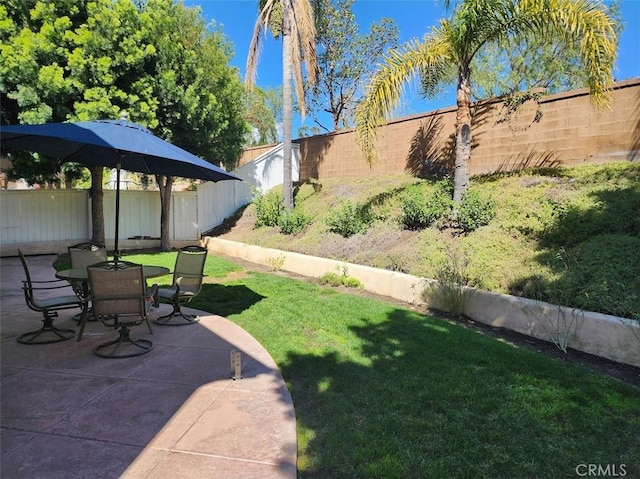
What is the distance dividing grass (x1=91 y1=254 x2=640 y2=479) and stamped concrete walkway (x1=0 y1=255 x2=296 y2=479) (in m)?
0.28

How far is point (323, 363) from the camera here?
434 centimetres

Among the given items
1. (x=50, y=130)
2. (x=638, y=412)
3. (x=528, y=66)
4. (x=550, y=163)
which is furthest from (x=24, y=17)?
(x=528, y=66)

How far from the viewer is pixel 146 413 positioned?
10.7ft

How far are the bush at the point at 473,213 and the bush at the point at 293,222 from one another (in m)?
5.28

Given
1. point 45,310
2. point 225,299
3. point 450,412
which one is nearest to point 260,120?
point 225,299

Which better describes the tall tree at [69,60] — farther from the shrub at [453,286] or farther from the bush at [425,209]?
the shrub at [453,286]

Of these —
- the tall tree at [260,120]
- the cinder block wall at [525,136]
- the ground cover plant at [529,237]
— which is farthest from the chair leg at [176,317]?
the tall tree at [260,120]

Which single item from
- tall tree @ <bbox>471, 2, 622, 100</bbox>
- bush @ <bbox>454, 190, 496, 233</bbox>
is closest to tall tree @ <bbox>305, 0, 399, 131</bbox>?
tall tree @ <bbox>471, 2, 622, 100</bbox>

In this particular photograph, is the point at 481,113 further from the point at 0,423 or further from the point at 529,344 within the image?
the point at 0,423

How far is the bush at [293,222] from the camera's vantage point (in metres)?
12.4

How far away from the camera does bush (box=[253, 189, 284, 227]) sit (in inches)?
547

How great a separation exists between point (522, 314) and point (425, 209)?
3.74 metres

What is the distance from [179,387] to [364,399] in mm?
1695

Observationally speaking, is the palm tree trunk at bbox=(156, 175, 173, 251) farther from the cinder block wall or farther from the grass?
the grass
